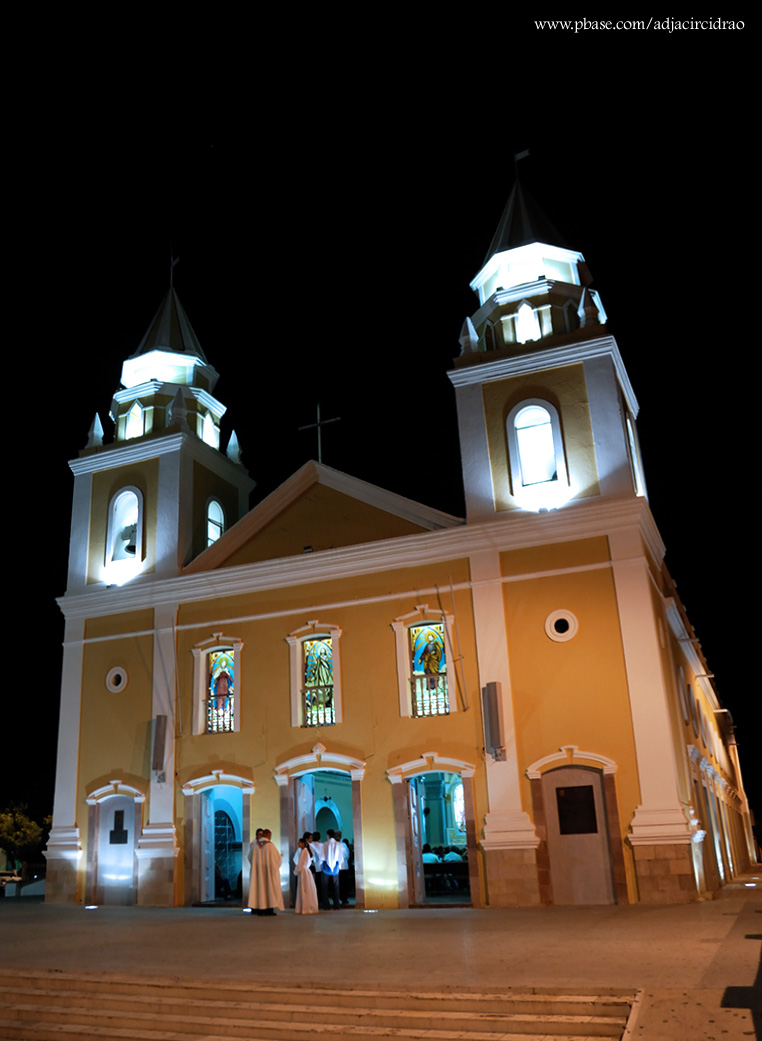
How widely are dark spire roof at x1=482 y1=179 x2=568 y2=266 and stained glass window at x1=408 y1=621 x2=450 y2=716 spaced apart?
9129mm

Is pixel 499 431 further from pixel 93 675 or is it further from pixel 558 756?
pixel 93 675

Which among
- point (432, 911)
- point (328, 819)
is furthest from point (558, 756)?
point (328, 819)

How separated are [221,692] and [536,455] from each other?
28.3 ft

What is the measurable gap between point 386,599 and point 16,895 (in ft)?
44.9

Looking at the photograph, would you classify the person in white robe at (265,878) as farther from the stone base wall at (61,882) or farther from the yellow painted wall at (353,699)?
the stone base wall at (61,882)

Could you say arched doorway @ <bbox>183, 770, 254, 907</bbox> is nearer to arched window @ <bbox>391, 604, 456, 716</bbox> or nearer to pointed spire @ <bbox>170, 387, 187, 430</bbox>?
arched window @ <bbox>391, 604, 456, 716</bbox>

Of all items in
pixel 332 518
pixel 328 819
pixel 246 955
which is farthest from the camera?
pixel 328 819

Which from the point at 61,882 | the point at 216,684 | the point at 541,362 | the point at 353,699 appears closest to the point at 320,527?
the point at 353,699

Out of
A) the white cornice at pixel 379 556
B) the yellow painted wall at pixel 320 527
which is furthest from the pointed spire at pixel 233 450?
the white cornice at pixel 379 556

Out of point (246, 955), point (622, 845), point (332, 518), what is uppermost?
point (332, 518)

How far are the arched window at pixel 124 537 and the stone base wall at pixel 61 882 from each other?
6.43 m

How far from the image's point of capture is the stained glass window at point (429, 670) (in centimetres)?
1869

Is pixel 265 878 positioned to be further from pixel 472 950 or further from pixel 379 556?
pixel 472 950

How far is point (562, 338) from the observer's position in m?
A: 19.9
